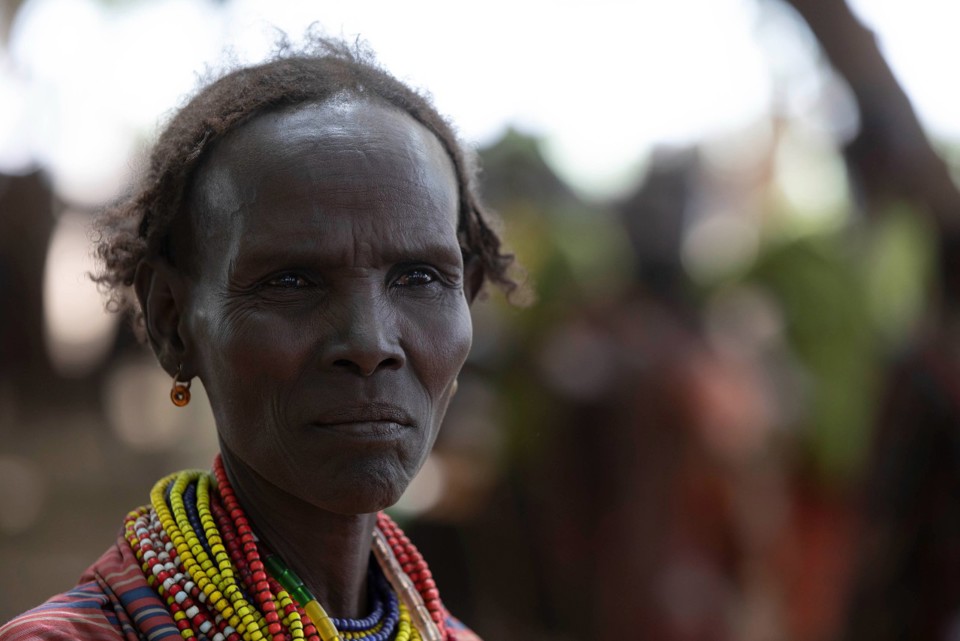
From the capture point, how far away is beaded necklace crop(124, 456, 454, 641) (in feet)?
6.28

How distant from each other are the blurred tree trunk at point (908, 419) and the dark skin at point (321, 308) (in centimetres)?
459

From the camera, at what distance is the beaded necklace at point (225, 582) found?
191 centimetres

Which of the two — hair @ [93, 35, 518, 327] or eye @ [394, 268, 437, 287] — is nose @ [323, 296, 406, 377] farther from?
hair @ [93, 35, 518, 327]

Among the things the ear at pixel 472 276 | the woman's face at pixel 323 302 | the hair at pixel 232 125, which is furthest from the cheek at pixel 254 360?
the ear at pixel 472 276

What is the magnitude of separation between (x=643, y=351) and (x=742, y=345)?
112 cm

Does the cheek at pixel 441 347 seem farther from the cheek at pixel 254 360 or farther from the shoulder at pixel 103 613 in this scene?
the shoulder at pixel 103 613

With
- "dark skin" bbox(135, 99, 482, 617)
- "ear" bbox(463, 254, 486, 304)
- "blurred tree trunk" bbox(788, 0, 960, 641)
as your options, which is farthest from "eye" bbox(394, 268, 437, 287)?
"blurred tree trunk" bbox(788, 0, 960, 641)

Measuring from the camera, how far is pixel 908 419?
7145mm

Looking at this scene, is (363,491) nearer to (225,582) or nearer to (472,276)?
(225,582)

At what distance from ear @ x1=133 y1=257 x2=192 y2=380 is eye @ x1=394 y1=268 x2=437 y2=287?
42cm

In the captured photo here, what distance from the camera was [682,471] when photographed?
6539 millimetres

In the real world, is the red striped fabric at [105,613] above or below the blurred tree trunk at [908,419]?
above

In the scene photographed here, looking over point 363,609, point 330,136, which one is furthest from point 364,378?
point 363,609

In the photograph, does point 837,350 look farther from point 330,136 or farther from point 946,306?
point 330,136
